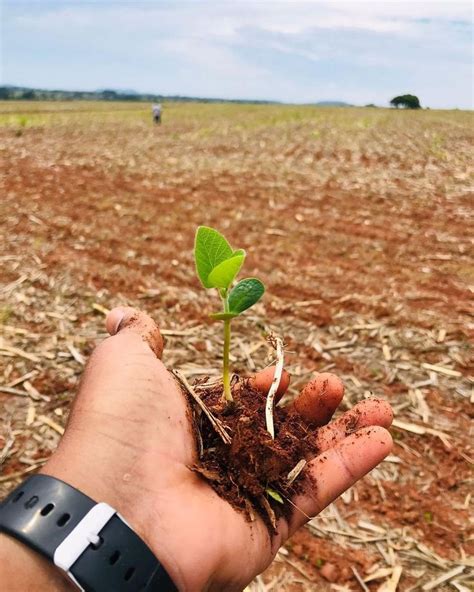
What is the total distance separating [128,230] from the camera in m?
7.58

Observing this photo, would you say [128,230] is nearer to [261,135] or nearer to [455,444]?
[455,444]

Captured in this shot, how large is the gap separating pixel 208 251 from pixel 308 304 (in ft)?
11.5

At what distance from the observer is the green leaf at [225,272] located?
6.06 ft

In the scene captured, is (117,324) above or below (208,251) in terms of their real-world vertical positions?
below

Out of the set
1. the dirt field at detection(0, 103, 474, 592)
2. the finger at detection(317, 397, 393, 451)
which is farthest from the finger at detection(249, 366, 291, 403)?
the dirt field at detection(0, 103, 474, 592)

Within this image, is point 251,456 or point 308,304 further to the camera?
point 308,304

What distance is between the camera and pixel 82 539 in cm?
153

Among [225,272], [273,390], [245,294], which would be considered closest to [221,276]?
[225,272]

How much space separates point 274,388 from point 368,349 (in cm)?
270

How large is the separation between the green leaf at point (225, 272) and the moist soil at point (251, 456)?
1.66 ft

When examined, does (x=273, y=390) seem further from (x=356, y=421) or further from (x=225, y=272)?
(x=225, y=272)

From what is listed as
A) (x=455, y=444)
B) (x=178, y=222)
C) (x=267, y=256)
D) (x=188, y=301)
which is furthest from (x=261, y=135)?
(x=455, y=444)

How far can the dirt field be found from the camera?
3189 mm

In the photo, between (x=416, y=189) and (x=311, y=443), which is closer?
(x=311, y=443)
